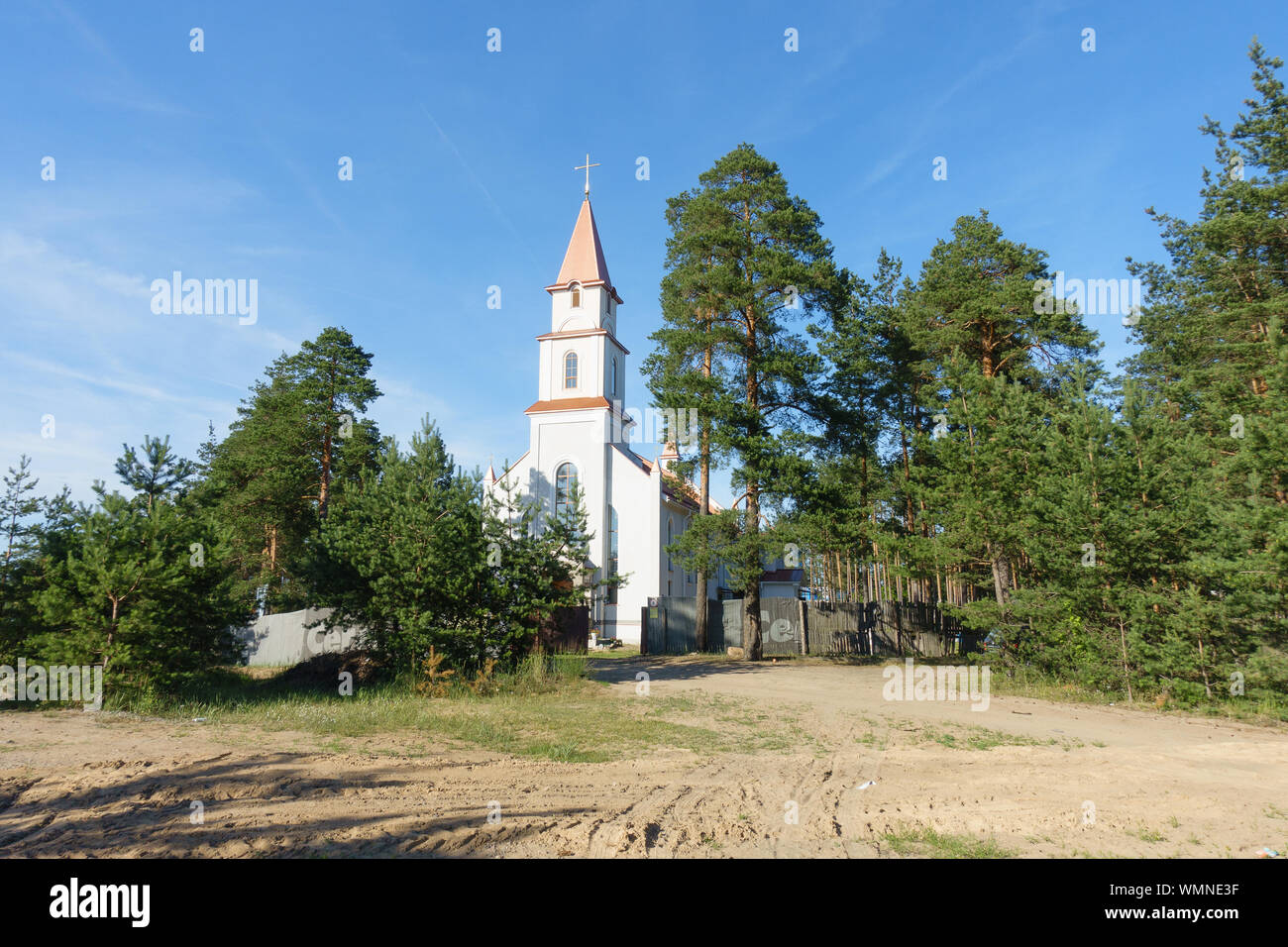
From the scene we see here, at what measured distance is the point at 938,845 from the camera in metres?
5.21

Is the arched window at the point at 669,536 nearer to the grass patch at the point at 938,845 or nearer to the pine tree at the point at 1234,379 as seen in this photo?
the pine tree at the point at 1234,379

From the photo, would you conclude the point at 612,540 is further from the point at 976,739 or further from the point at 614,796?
the point at 614,796

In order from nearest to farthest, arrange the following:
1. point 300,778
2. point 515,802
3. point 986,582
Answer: point 515,802
point 300,778
point 986,582

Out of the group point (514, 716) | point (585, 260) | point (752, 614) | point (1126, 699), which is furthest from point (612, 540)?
point (1126, 699)

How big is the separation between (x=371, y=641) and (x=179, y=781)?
9108 mm

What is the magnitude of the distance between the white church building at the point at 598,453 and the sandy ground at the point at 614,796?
22.1 metres

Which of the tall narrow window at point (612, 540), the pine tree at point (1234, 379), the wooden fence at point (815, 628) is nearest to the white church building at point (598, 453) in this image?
the tall narrow window at point (612, 540)

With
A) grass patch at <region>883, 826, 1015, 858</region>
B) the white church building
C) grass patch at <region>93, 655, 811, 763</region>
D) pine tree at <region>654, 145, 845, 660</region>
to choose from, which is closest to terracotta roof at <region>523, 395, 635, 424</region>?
the white church building

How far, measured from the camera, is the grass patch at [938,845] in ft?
16.4

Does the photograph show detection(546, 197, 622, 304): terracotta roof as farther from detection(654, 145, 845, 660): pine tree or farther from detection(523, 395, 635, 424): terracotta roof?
detection(654, 145, 845, 660): pine tree
